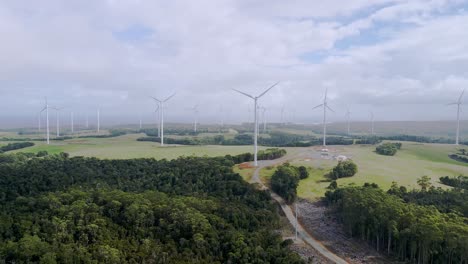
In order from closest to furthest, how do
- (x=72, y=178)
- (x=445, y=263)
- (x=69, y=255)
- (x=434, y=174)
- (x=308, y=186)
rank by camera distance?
(x=69, y=255), (x=445, y=263), (x=72, y=178), (x=308, y=186), (x=434, y=174)

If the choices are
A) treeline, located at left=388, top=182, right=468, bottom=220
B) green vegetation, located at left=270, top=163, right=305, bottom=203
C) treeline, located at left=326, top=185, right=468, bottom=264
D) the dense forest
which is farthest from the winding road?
treeline, located at left=388, top=182, right=468, bottom=220

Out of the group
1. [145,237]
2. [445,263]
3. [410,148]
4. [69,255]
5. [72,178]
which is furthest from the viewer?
[410,148]

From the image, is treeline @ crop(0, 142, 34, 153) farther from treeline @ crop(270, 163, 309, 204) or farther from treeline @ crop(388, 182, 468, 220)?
treeline @ crop(388, 182, 468, 220)

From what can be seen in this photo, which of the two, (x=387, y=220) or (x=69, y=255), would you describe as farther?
(x=387, y=220)

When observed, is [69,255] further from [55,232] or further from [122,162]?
[122,162]

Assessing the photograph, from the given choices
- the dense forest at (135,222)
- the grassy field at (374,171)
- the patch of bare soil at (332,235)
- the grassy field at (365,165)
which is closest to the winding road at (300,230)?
the patch of bare soil at (332,235)

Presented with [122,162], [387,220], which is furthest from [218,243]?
[122,162]
